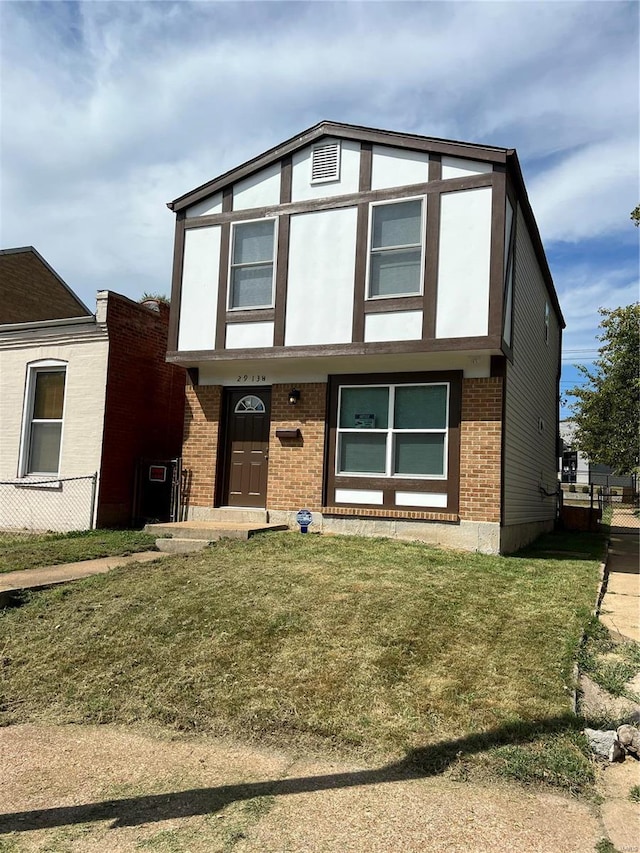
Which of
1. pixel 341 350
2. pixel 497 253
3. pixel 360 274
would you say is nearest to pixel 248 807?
pixel 341 350

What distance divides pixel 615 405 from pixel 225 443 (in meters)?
20.0

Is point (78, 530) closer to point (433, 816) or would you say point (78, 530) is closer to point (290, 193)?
point (290, 193)

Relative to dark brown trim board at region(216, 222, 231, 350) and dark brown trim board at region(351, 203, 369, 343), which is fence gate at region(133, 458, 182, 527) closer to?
dark brown trim board at region(216, 222, 231, 350)

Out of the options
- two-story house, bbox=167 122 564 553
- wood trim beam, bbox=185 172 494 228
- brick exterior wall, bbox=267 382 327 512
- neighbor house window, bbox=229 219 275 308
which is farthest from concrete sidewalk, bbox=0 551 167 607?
wood trim beam, bbox=185 172 494 228

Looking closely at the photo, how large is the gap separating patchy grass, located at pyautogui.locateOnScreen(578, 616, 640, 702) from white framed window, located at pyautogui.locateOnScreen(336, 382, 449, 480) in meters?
4.37

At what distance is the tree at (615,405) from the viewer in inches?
990

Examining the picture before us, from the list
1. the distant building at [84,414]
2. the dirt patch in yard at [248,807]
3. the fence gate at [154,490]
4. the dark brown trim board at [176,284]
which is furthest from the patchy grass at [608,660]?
the distant building at [84,414]

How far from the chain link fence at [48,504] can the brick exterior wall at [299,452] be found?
3.33 metres

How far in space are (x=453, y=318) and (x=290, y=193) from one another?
3.73m

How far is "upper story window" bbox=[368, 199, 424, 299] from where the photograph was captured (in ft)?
34.2

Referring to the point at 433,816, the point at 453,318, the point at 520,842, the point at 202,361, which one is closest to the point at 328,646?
the point at 433,816

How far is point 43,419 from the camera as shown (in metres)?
12.8

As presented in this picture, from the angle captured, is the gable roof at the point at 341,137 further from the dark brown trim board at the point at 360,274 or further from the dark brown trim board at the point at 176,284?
the dark brown trim board at the point at 360,274

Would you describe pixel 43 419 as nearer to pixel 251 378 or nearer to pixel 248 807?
pixel 251 378
